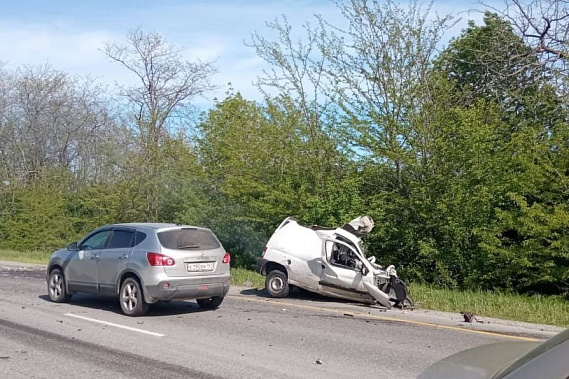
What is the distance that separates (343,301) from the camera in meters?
14.4

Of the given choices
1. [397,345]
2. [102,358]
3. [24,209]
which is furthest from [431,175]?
[24,209]

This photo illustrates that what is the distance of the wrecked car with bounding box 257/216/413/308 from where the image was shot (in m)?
13.6

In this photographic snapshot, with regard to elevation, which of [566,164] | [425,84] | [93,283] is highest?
[425,84]

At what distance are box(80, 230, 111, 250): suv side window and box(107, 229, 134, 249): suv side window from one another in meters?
0.22

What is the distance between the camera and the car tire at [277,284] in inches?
581

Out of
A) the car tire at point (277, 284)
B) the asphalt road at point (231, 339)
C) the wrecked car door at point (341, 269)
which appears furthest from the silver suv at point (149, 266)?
the wrecked car door at point (341, 269)

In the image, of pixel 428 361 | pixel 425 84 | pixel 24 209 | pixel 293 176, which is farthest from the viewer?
pixel 24 209

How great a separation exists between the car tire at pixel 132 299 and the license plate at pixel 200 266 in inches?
38.2

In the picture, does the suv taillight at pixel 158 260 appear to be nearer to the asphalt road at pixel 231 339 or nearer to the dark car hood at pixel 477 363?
the asphalt road at pixel 231 339

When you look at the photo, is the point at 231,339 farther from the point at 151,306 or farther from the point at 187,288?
the point at 151,306

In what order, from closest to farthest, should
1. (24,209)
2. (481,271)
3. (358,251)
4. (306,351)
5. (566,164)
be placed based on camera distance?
(306,351)
(358,251)
(566,164)
(481,271)
(24,209)

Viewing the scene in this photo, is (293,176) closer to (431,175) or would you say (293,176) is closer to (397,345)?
(431,175)

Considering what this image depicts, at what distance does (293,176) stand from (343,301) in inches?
313

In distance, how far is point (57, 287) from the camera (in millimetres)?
13312
